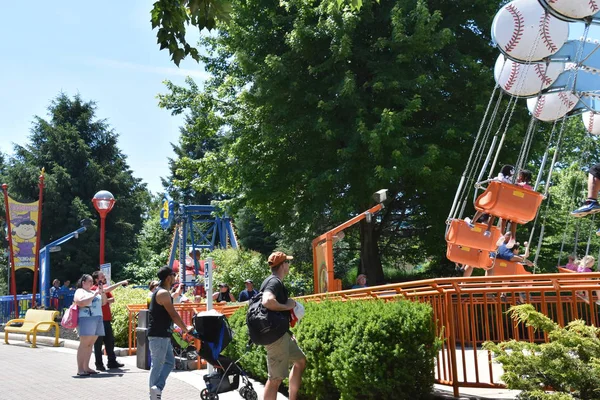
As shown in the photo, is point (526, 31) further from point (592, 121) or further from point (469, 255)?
point (469, 255)

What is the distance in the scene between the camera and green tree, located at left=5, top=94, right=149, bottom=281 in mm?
48263

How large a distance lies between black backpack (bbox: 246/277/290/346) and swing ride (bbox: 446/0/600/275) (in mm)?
5801

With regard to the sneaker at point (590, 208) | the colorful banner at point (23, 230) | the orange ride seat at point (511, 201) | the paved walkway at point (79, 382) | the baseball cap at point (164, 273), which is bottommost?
the paved walkway at point (79, 382)

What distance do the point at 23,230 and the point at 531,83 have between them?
18.9 metres

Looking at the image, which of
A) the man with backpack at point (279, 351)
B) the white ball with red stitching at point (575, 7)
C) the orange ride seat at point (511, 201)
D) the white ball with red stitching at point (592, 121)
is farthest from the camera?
the white ball with red stitching at point (592, 121)

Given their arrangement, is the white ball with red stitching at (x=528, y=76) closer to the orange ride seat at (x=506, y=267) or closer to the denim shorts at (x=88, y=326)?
the orange ride seat at (x=506, y=267)

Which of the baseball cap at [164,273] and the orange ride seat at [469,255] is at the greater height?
the orange ride seat at [469,255]

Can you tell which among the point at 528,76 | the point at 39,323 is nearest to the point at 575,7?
the point at 528,76

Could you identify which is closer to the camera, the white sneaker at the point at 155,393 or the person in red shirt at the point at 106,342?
the white sneaker at the point at 155,393

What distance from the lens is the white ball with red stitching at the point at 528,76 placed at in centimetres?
1319

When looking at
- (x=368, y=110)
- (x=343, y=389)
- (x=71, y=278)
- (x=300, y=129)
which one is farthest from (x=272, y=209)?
(x=71, y=278)

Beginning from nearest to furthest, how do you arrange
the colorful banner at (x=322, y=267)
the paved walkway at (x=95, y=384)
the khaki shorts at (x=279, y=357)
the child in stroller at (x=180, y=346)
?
the khaki shorts at (x=279, y=357) → the paved walkway at (x=95, y=384) → the child in stroller at (x=180, y=346) → the colorful banner at (x=322, y=267)

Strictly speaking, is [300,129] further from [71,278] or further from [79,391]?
[71,278]

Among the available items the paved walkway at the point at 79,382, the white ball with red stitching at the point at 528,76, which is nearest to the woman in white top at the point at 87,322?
the paved walkway at the point at 79,382
